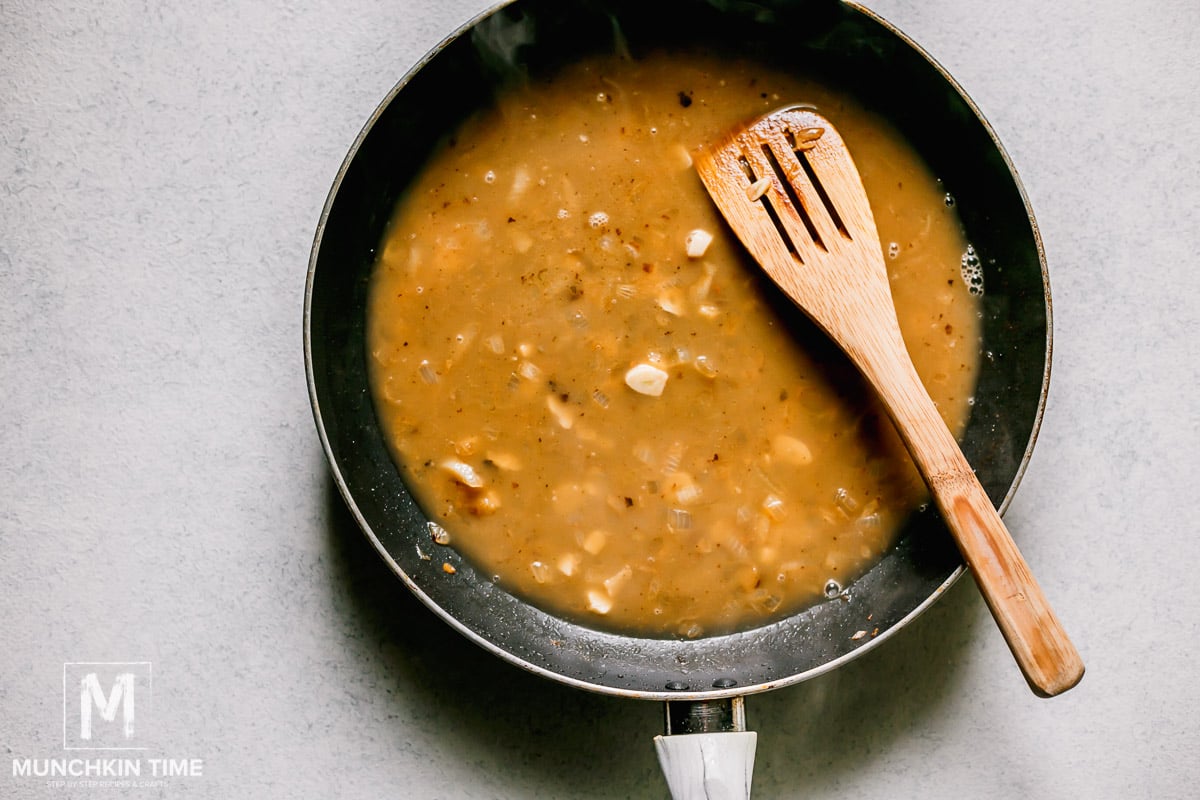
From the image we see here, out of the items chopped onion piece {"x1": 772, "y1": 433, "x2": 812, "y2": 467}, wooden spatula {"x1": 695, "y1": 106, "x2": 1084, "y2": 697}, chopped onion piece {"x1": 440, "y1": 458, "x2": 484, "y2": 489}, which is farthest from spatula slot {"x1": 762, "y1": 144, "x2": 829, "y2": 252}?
chopped onion piece {"x1": 440, "y1": 458, "x2": 484, "y2": 489}

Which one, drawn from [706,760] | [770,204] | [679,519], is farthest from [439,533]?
[770,204]

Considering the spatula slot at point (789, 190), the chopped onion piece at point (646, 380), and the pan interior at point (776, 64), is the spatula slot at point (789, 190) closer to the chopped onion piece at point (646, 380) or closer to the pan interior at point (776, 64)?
the pan interior at point (776, 64)

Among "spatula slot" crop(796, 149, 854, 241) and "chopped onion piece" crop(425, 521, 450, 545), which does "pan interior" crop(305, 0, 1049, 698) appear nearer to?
"chopped onion piece" crop(425, 521, 450, 545)

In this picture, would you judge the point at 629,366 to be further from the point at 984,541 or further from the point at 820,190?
the point at 984,541

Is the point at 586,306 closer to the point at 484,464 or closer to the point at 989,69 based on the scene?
the point at 484,464
